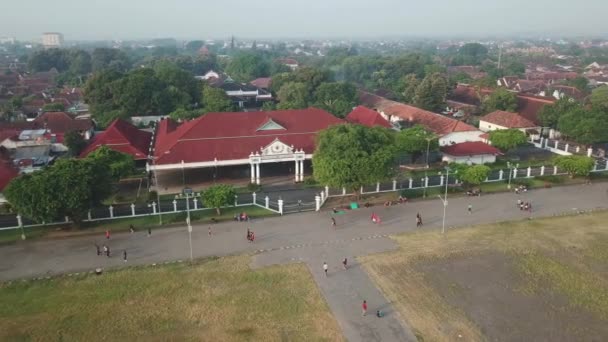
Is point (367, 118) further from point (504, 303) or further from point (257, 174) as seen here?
point (504, 303)

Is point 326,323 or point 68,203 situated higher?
point 68,203

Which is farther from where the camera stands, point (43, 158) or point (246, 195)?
point (43, 158)

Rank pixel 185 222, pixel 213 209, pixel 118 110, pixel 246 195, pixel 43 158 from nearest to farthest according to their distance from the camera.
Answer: pixel 185 222 < pixel 213 209 < pixel 246 195 < pixel 43 158 < pixel 118 110

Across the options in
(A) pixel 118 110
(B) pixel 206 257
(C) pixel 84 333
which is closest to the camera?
(C) pixel 84 333

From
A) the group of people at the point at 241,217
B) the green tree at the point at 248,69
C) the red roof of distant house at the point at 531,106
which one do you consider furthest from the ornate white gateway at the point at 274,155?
the green tree at the point at 248,69

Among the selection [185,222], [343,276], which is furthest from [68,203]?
[343,276]

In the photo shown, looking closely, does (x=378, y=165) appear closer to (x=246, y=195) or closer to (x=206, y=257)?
(x=246, y=195)
